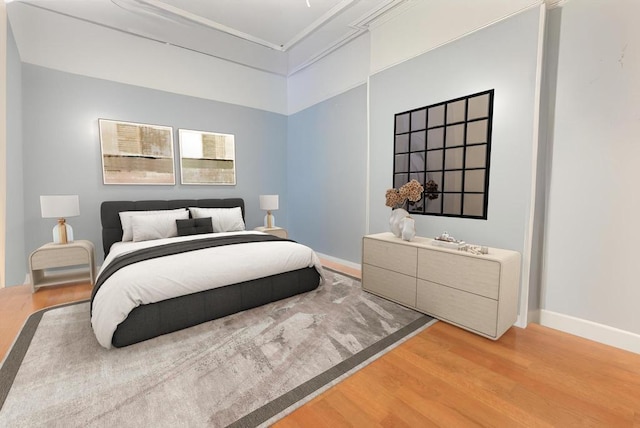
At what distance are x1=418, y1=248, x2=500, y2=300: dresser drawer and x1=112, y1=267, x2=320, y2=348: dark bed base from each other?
123 cm

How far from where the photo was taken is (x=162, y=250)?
256cm

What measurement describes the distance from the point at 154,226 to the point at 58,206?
3.03ft

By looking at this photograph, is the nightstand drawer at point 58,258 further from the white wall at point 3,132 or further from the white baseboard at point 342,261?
the white baseboard at point 342,261

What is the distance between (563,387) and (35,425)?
9.21 ft

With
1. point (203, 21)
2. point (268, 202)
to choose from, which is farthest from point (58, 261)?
point (203, 21)

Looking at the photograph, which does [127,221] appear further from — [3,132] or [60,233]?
[3,132]

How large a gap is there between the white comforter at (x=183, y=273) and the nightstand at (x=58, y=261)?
495mm

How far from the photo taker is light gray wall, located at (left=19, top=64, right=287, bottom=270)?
10.8 ft

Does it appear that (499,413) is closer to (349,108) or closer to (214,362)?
(214,362)

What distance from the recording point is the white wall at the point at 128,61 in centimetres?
322

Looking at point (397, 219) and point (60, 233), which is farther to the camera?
point (60, 233)

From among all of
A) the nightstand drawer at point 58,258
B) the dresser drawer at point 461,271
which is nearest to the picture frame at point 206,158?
the nightstand drawer at point 58,258

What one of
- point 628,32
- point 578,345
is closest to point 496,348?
point 578,345

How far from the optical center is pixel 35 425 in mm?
1364
